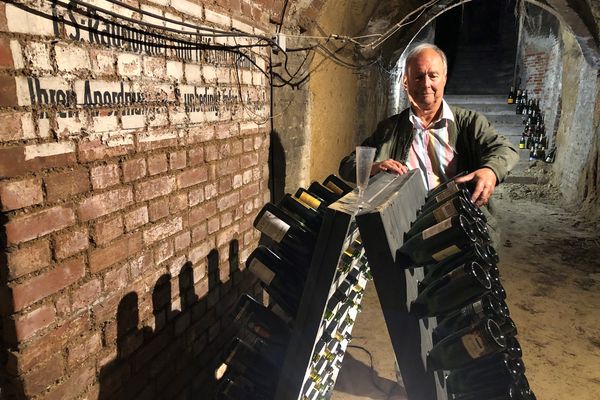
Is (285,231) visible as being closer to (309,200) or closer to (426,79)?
(309,200)

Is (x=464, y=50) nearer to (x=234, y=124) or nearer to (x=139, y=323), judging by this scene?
(x=234, y=124)

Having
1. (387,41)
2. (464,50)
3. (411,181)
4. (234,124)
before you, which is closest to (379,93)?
(387,41)

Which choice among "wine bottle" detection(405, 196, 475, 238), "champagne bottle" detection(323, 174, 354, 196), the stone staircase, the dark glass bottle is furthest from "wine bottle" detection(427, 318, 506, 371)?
the stone staircase

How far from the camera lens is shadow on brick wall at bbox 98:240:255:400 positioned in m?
1.35

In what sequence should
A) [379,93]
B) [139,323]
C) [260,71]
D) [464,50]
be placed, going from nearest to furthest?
1. [139,323]
2. [260,71]
3. [379,93]
4. [464,50]

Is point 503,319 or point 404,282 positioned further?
point 503,319

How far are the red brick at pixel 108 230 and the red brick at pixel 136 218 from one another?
0.03 meters

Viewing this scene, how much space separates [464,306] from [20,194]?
1163 mm

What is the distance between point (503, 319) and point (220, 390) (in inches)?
36.3

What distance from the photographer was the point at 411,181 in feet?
4.75

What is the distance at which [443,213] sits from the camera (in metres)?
1.19

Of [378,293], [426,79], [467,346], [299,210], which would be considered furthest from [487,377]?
[426,79]

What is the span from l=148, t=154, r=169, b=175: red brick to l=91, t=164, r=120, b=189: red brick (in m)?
0.16

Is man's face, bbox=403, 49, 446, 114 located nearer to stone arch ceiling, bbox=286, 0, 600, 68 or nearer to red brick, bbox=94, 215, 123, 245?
stone arch ceiling, bbox=286, 0, 600, 68
